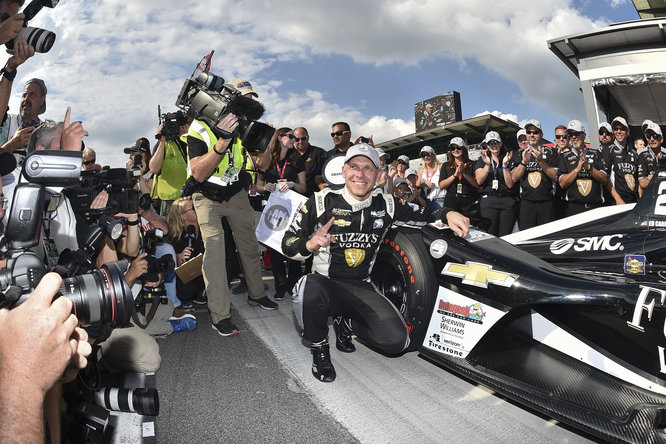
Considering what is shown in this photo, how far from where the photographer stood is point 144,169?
5590 mm

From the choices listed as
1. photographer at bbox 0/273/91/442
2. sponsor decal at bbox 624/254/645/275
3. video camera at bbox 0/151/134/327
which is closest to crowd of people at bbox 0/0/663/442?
photographer at bbox 0/273/91/442

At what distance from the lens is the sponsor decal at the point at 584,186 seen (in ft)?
17.7

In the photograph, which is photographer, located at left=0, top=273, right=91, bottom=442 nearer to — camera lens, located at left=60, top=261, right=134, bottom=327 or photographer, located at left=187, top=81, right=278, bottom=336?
camera lens, located at left=60, top=261, right=134, bottom=327

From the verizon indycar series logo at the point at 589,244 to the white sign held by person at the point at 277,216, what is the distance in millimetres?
2342

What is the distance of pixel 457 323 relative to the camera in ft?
8.47

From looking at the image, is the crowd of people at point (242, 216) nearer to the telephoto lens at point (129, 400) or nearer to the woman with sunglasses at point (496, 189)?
the woman with sunglasses at point (496, 189)

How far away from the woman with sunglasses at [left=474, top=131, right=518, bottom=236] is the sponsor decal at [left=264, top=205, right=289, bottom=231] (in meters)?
2.66

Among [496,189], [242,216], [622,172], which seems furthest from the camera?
[496,189]

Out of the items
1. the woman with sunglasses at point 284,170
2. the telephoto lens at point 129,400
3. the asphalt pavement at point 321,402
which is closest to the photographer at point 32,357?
the telephoto lens at point 129,400

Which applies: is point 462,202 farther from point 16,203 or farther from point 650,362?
point 16,203

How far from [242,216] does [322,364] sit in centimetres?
181

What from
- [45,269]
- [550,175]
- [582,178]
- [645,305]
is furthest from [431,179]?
[45,269]

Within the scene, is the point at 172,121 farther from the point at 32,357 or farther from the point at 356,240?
the point at 32,357

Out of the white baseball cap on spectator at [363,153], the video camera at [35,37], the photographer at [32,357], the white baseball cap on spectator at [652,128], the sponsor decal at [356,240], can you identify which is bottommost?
the sponsor decal at [356,240]
